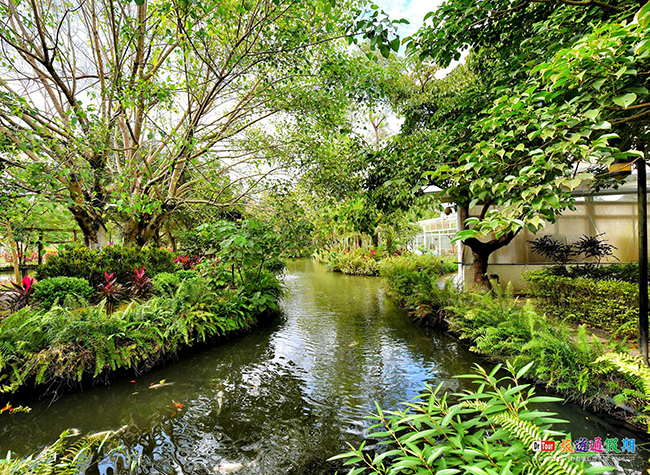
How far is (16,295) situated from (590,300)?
11236 mm

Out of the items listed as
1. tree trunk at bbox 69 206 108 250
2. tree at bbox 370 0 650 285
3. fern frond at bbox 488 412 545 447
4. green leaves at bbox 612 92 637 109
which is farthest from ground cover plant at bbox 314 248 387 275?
fern frond at bbox 488 412 545 447

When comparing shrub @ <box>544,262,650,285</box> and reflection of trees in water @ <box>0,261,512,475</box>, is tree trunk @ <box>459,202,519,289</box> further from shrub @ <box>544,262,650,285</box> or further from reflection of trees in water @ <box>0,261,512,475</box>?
reflection of trees in water @ <box>0,261,512,475</box>

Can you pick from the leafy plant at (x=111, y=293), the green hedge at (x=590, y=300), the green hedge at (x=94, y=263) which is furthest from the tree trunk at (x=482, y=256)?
the green hedge at (x=94, y=263)

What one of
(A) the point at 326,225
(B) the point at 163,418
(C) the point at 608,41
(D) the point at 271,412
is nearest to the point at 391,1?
(C) the point at 608,41

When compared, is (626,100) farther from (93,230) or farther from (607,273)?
(93,230)

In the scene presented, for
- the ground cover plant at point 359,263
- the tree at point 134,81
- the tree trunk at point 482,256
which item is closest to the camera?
the tree at point 134,81

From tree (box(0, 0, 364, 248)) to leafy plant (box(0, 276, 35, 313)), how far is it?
72.8 inches

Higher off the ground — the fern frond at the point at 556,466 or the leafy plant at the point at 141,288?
the leafy plant at the point at 141,288

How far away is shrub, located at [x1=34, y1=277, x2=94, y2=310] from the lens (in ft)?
18.9

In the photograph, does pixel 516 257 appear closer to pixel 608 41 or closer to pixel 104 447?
pixel 608 41

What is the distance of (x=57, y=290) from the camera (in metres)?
6.00

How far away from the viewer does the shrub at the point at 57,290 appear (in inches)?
227

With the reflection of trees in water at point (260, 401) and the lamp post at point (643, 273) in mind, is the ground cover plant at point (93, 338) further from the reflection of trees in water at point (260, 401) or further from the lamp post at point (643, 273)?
the lamp post at point (643, 273)

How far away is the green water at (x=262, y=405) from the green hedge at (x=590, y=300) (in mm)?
2340
